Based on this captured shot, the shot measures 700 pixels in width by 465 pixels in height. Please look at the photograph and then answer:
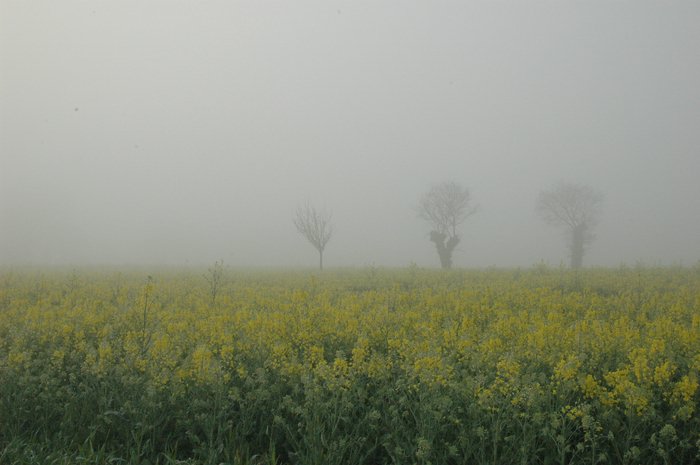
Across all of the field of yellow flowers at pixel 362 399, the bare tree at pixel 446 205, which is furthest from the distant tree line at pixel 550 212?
the field of yellow flowers at pixel 362 399

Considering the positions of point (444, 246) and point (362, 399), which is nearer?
point (362, 399)

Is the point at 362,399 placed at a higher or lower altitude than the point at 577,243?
lower

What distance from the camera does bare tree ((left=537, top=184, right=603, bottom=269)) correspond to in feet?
147

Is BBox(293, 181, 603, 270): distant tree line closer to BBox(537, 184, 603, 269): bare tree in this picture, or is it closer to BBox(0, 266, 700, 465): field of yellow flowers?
BBox(537, 184, 603, 269): bare tree

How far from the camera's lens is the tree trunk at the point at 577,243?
42531 millimetres

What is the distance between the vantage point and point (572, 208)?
148 ft

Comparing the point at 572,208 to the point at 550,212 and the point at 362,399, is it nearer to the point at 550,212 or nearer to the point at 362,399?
the point at 550,212

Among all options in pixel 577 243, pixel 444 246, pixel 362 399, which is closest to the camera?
pixel 362 399

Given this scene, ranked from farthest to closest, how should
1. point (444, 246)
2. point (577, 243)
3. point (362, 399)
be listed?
1. point (577, 243)
2. point (444, 246)
3. point (362, 399)

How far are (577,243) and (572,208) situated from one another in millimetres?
4322

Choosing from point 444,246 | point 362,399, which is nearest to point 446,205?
point 444,246

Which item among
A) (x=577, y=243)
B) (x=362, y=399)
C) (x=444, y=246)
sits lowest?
(x=362, y=399)

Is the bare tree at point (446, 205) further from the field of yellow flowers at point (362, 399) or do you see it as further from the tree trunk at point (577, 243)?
the field of yellow flowers at point (362, 399)

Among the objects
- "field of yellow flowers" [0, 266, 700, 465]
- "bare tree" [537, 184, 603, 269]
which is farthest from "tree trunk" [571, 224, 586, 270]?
"field of yellow flowers" [0, 266, 700, 465]
